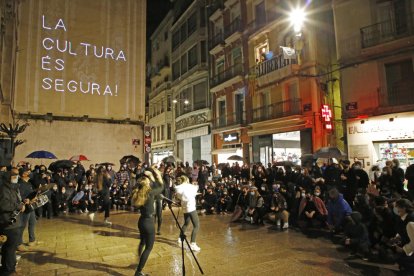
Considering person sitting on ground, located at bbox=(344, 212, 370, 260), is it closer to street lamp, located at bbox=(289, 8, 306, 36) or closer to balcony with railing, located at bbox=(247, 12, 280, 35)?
street lamp, located at bbox=(289, 8, 306, 36)

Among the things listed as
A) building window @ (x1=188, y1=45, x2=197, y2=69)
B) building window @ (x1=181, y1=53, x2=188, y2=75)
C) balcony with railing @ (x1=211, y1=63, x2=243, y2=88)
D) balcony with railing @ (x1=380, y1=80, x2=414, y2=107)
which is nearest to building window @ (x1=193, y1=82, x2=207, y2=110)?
balcony with railing @ (x1=211, y1=63, x2=243, y2=88)

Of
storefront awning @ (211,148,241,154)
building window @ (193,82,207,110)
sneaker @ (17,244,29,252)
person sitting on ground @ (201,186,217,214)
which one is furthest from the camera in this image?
building window @ (193,82,207,110)

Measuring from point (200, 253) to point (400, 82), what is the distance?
1377 cm

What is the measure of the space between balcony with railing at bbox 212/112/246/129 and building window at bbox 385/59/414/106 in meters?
11.0

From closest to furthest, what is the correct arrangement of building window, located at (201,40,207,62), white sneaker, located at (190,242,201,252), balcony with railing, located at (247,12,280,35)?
white sneaker, located at (190,242,201,252)
balcony with railing, located at (247,12,280,35)
building window, located at (201,40,207,62)

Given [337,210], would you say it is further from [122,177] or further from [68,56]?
[68,56]

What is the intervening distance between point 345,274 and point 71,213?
1121cm

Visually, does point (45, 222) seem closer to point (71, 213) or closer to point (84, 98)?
point (71, 213)

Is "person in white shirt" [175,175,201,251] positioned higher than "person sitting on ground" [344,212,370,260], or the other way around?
"person in white shirt" [175,175,201,251]

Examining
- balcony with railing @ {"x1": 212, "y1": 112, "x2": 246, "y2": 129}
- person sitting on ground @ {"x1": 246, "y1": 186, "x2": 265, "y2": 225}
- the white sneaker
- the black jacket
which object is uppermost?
balcony with railing @ {"x1": 212, "y1": 112, "x2": 246, "y2": 129}

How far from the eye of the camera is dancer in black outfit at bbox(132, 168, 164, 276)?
538cm

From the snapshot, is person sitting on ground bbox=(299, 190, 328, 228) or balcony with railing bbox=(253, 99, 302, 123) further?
balcony with railing bbox=(253, 99, 302, 123)

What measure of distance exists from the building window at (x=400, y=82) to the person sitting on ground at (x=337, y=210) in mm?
9547

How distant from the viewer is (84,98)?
20625mm
